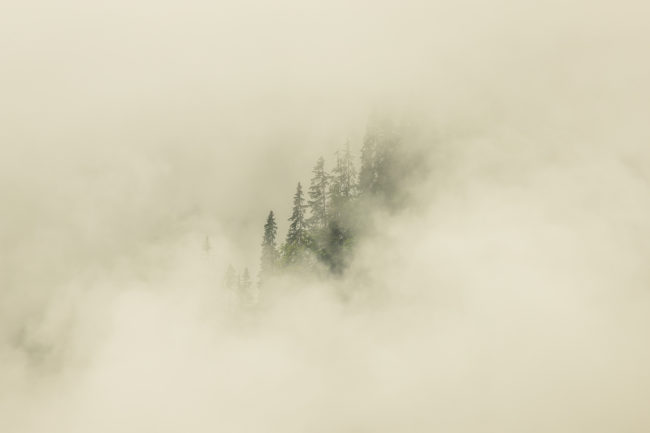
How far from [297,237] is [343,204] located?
5.98 m

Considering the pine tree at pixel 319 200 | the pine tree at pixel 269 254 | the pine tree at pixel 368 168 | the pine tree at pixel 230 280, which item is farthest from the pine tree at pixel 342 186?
the pine tree at pixel 230 280

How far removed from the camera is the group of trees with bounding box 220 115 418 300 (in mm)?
53406

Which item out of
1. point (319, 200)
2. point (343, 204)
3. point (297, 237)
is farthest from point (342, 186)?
point (297, 237)

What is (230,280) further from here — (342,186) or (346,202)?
(346,202)

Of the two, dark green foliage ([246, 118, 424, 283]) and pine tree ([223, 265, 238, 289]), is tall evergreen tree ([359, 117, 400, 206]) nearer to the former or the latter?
dark green foliage ([246, 118, 424, 283])

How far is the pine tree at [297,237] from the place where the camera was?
179 feet

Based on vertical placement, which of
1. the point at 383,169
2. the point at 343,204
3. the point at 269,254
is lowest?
the point at 269,254

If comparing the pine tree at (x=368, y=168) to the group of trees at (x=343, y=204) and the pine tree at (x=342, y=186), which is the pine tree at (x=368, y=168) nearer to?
the group of trees at (x=343, y=204)

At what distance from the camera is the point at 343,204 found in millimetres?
55250

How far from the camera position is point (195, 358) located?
75.2 m

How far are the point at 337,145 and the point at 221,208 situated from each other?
48660 mm

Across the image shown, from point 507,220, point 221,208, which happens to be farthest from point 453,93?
point 221,208

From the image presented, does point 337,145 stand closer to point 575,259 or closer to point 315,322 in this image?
point 315,322

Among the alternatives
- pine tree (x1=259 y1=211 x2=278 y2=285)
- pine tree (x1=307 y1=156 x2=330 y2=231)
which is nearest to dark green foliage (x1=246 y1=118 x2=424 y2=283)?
pine tree (x1=307 y1=156 x2=330 y2=231)
